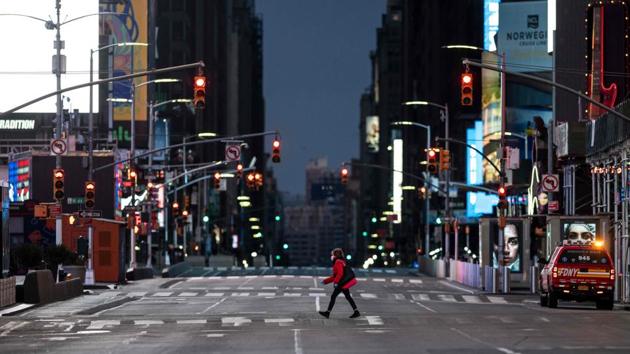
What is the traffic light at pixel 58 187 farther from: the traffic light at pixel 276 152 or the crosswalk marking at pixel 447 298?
the crosswalk marking at pixel 447 298

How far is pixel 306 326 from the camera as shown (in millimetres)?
32219

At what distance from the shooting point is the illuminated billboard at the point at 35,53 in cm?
11556

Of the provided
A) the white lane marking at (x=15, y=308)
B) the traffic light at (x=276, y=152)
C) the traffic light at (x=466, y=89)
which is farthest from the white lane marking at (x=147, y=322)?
the traffic light at (x=276, y=152)

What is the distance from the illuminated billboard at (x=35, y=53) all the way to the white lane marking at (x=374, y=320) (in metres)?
79.3

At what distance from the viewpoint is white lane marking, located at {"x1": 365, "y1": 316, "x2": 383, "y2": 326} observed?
3326cm

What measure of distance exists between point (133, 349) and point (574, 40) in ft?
199

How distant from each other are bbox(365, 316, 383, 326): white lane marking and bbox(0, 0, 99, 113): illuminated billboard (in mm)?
79283

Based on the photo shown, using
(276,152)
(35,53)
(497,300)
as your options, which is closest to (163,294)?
(276,152)

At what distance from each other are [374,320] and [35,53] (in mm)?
85202

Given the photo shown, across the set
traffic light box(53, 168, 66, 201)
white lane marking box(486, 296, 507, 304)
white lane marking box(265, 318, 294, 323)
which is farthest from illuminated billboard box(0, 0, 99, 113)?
white lane marking box(265, 318, 294, 323)

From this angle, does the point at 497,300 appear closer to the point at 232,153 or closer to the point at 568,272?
the point at 568,272

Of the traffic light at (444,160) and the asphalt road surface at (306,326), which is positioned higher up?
the traffic light at (444,160)

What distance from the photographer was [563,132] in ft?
222

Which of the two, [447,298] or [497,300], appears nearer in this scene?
[497,300]
